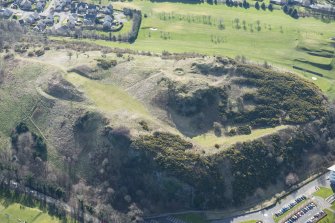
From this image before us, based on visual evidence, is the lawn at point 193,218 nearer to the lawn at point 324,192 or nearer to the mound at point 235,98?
the mound at point 235,98

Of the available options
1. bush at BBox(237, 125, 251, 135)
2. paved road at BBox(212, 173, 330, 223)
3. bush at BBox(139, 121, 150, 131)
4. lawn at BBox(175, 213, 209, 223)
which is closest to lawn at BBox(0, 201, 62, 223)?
lawn at BBox(175, 213, 209, 223)

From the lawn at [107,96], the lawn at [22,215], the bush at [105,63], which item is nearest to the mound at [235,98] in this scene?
the lawn at [107,96]

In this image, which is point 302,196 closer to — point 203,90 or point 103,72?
point 203,90

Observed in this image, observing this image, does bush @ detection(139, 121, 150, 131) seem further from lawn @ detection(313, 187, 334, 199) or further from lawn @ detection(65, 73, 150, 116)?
lawn @ detection(313, 187, 334, 199)

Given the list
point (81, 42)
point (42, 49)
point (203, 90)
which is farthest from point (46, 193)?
point (81, 42)

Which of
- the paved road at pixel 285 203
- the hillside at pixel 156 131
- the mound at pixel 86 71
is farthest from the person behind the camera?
the mound at pixel 86 71

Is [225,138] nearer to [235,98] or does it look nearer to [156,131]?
[235,98]

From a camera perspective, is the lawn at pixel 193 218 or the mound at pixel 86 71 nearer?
the lawn at pixel 193 218

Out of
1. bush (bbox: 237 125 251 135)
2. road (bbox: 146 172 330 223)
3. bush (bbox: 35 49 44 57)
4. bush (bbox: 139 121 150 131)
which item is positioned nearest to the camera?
road (bbox: 146 172 330 223)
